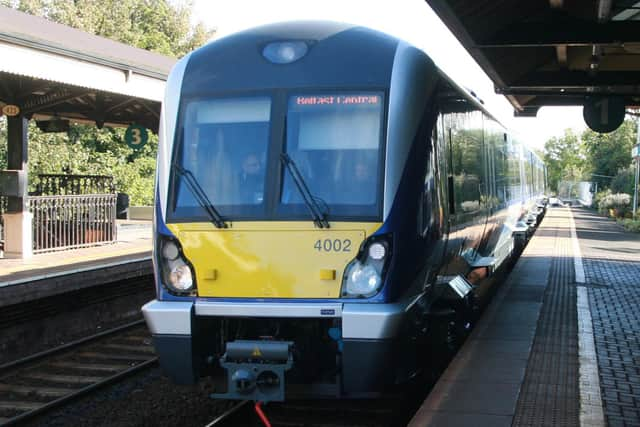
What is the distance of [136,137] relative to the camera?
718 inches

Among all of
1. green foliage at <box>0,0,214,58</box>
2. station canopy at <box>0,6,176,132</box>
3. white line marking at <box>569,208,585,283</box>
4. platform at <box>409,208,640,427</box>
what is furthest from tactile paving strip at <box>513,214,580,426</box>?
green foliage at <box>0,0,214,58</box>

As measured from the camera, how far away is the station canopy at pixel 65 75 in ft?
37.8

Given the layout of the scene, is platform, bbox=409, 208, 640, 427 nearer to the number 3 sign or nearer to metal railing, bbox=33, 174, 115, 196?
the number 3 sign

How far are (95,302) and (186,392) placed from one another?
4.87 m

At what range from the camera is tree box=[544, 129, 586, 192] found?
393 ft

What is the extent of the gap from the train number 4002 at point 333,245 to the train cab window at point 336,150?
7.7 inches

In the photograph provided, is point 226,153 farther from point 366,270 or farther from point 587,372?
point 587,372

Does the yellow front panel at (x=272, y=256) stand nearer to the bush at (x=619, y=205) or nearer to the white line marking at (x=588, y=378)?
the white line marking at (x=588, y=378)

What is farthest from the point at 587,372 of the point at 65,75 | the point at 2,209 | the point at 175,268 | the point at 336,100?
the point at 2,209

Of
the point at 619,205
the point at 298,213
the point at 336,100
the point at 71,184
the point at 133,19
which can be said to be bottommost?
the point at 619,205

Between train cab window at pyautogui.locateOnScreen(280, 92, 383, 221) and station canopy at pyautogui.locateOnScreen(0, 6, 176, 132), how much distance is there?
6.86 meters

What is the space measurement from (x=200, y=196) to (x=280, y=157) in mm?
667

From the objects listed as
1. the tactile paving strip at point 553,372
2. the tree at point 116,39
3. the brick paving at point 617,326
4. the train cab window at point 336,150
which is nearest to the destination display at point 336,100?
the train cab window at point 336,150

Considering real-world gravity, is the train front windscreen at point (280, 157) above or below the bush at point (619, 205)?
above
